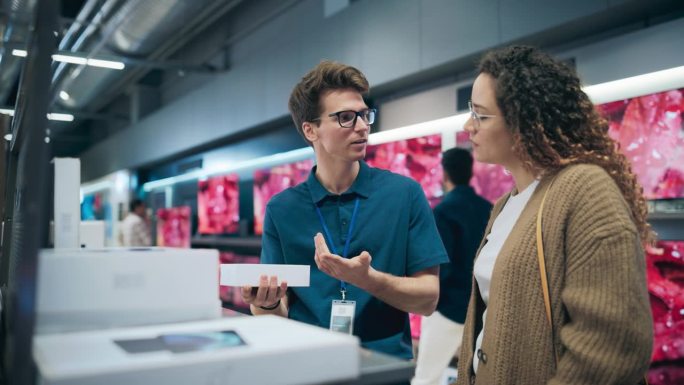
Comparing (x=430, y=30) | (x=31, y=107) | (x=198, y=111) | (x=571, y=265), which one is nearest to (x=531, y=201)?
(x=571, y=265)

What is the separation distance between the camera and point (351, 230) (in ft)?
5.62

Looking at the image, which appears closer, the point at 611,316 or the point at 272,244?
the point at 611,316

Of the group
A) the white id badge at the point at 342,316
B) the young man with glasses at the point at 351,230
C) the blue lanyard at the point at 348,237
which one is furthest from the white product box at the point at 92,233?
the white id badge at the point at 342,316

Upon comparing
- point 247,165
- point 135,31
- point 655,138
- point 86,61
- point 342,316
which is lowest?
Result: point 342,316

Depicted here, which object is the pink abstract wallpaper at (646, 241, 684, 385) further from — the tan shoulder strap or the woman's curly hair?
the tan shoulder strap

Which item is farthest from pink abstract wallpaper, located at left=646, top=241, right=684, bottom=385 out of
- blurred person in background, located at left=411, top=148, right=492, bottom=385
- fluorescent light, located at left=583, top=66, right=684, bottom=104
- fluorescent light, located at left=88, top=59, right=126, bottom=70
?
fluorescent light, located at left=88, top=59, right=126, bottom=70

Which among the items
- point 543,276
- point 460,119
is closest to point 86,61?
point 460,119

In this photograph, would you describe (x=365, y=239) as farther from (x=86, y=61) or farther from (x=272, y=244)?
(x=86, y=61)

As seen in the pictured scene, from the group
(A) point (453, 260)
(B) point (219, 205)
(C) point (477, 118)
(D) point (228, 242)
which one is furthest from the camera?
(B) point (219, 205)

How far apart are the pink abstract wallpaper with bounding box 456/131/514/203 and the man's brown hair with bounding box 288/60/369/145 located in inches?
78.9

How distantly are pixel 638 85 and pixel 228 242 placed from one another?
19.4 ft

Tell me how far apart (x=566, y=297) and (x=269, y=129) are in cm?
564

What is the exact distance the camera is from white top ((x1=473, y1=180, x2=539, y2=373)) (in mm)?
1562

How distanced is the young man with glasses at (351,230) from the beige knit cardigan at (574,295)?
11.4 inches
